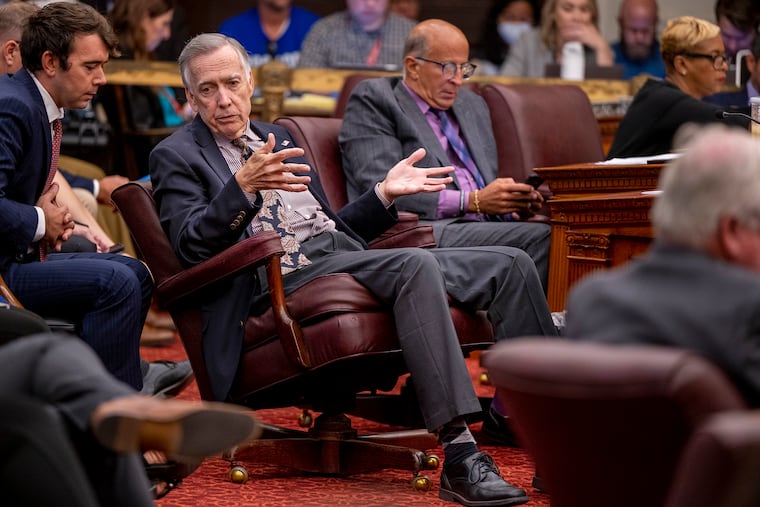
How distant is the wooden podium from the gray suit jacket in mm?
441

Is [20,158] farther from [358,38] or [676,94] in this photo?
[358,38]

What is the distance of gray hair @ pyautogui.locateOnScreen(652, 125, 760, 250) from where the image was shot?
1700mm

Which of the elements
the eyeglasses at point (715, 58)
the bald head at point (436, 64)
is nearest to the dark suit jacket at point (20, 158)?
the bald head at point (436, 64)

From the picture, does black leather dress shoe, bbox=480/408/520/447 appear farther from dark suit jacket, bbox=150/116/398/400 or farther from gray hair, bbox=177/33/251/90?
gray hair, bbox=177/33/251/90

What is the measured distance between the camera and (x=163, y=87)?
5691 millimetres

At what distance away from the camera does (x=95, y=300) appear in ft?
10.1

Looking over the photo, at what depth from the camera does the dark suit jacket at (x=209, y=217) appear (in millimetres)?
3055

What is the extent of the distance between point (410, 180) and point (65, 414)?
171 centimetres

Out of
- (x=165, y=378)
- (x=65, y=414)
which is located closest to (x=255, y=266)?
(x=165, y=378)

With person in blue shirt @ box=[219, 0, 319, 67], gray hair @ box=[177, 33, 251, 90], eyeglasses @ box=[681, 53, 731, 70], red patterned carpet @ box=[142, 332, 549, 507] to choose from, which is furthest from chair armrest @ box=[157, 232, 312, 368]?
person in blue shirt @ box=[219, 0, 319, 67]

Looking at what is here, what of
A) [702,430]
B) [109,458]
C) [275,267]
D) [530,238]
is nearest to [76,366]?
[109,458]

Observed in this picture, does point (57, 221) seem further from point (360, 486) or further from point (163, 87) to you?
point (163, 87)

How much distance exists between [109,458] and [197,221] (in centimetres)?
125

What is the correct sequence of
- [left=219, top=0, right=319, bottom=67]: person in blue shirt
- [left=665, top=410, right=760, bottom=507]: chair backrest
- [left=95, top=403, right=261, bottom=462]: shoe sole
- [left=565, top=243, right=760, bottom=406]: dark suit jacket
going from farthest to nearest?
1. [left=219, top=0, right=319, bottom=67]: person in blue shirt
2. [left=95, top=403, right=261, bottom=462]: shoe sole
3. [left=565, top=243, right=760, bottom=406]: dark suit jacket
4. [left=665, top=410, right=760, bottom=507]: chair backrest
